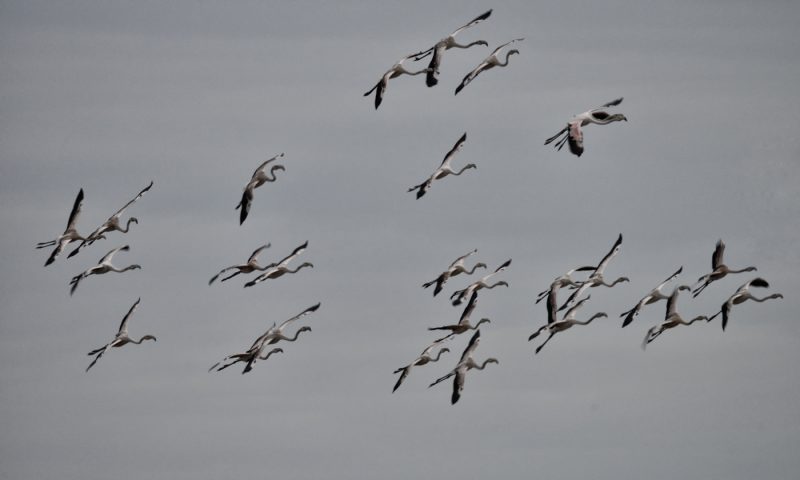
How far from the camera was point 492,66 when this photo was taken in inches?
3533

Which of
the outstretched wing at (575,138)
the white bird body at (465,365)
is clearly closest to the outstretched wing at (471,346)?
Answer: the white bird body at (465,365)

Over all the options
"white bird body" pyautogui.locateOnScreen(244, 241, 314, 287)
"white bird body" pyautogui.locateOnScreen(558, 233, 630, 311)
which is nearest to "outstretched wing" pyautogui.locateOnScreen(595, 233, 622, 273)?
"white bird body" pyautogui.locateOnScreen(558, 233, 630, 311)

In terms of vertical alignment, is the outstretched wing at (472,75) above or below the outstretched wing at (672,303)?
above

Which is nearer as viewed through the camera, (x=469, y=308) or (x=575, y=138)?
(x=575, y=138)

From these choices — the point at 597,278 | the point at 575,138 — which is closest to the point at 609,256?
the point at 597,278

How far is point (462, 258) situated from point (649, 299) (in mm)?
9230

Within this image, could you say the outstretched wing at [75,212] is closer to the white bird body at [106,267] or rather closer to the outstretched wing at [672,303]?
the white bird body at [106,267]

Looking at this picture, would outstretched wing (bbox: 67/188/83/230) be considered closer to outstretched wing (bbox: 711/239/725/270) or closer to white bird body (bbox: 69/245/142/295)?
white bird body (bbox: 69/245/142/295)

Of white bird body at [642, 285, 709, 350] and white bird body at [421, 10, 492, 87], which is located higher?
white bird body at [421, 10, 492, 87]

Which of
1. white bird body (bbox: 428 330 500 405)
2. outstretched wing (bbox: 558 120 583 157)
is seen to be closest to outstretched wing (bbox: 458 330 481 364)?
white bird body (bbox: 428 330 500 405)

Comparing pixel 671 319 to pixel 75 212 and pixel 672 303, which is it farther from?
pixel 75 212

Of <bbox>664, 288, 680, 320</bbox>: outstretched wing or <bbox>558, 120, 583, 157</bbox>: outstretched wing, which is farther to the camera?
<bbox>664, 288, 680, 320</bbox>: outstretched wing

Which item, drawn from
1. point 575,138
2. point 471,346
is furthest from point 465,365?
point 575,138

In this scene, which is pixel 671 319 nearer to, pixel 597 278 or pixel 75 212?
pixel 597 278
